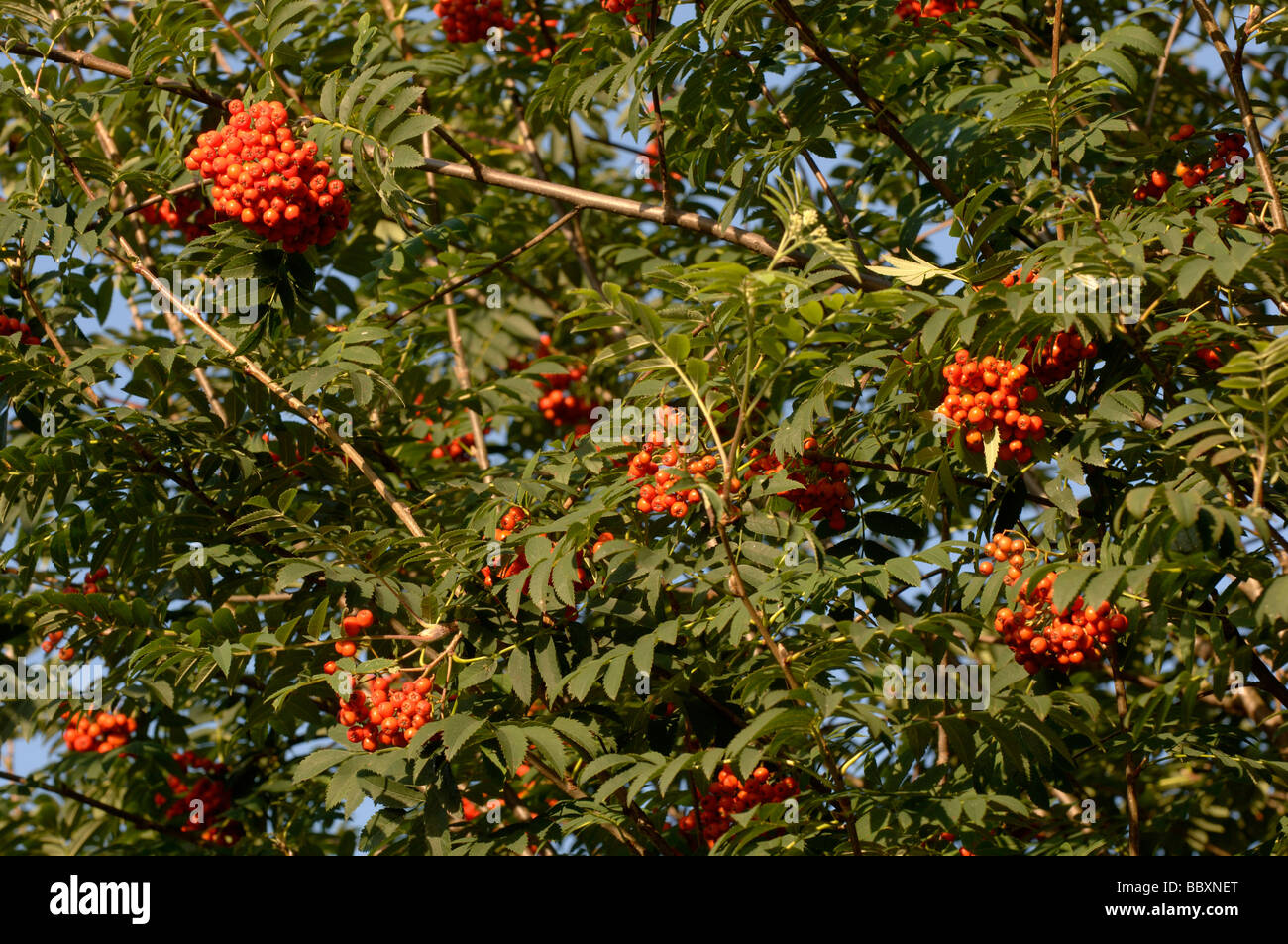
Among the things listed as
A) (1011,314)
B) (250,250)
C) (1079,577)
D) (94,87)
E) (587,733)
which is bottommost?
(587,733)

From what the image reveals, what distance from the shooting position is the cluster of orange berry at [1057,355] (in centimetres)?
372

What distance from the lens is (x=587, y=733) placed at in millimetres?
3611

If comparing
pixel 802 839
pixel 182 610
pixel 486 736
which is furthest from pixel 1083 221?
pixel 182 610

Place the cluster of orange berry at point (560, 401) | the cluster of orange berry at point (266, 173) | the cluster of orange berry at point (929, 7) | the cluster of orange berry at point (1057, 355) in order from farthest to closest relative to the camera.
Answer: the cluster of orange berry at point (560, 401) < the cluster of orange berry at point (929, 7) < the cluster of orange berry at point (266, 173) < the cluster of orange berry at point (1057, 355)

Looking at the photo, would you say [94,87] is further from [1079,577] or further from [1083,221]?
[1079,577]

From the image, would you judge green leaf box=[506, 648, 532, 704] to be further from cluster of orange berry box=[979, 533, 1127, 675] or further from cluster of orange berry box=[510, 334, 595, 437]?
cluster of orange berry box=[510, 334, 595, 437]

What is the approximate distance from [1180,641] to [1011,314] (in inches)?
39.6

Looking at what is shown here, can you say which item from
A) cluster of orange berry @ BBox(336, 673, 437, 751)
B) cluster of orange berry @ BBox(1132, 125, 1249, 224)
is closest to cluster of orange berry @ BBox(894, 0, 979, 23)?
cluster of orange berry @ BBox(1132, 125, 1249, 224)

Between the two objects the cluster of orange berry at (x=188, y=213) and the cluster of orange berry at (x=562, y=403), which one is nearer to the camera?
the cluster of orange berry at (x=188, y=213)

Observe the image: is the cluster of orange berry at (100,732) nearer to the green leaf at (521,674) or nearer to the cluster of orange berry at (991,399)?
the green leaf at (521,674)

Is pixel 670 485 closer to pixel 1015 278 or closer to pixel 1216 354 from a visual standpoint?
pixel 1015 278

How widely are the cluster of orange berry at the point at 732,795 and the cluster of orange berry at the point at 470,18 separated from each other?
143 inches

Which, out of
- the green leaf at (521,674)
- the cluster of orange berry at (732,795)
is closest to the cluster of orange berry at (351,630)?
the green leaf at (521,674)

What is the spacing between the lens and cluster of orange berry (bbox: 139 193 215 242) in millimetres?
5539
